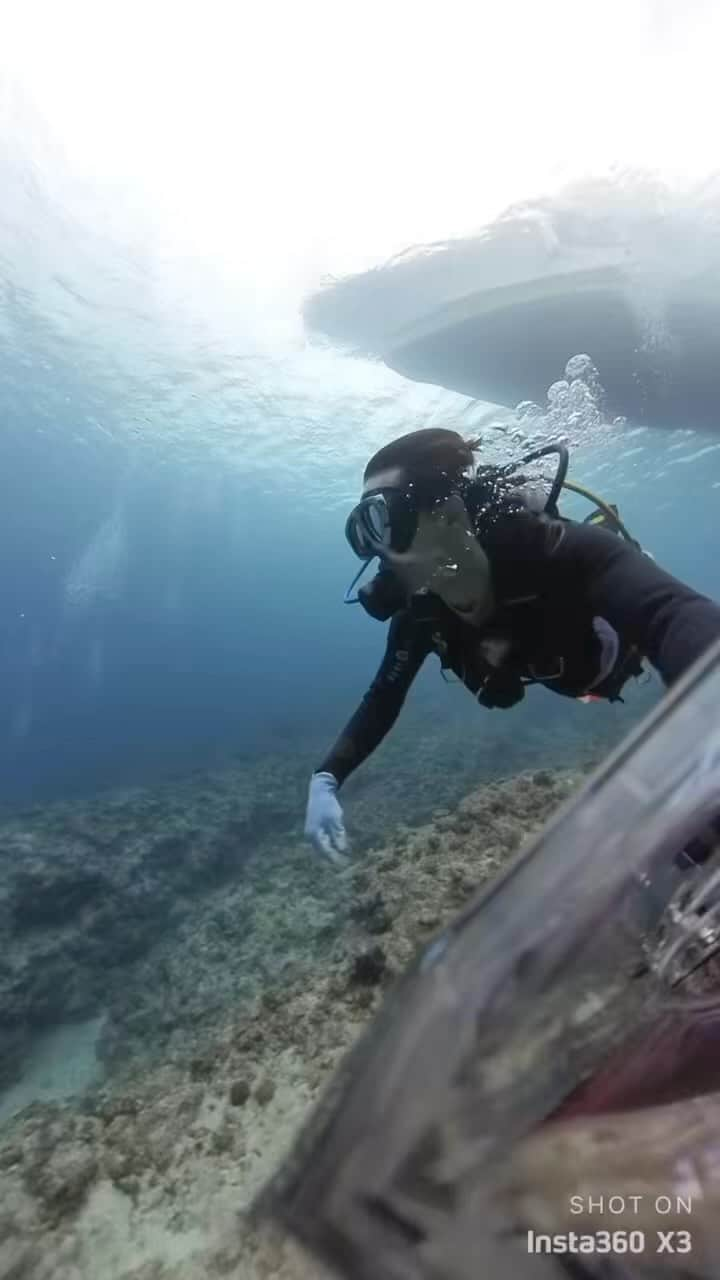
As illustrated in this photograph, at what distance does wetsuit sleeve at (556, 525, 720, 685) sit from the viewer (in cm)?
204

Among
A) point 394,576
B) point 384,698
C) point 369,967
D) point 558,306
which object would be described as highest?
point 558,306

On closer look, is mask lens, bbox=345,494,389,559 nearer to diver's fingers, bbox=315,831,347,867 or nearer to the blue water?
diver's fingers, bbox=315,831,347,867

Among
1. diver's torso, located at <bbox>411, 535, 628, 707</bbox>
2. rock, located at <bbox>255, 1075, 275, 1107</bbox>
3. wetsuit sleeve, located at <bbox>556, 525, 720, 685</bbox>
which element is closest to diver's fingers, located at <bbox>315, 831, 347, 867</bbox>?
rock, located at <bbox>255, 1075, 275, 1107</bbox>

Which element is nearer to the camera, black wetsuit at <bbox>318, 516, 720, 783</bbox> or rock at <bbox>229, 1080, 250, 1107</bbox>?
black wetsuit at <bbox>318, 516, 720, 783</bbox>

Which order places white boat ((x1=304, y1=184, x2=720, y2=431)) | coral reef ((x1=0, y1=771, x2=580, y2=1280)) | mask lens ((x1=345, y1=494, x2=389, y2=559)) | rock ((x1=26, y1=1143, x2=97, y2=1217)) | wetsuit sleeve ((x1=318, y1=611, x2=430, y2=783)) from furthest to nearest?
white boat ((x1=304, y1=184, x2=720, y2=431)), wetsuit sleeve ((x1=318, y1=611, x2=430, y2=783)), mask lens ((x1=345, y1=494, x2=389, y2=559)), rock ((x1=26, y1=1143, x2=97, y2=1217)), coral reef ((x1=0, y1=771, x2=580, y2=1280))

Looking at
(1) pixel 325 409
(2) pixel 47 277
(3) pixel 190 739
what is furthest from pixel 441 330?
(3) pixel 190 739

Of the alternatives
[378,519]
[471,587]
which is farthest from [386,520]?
[471,587]

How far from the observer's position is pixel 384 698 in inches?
165

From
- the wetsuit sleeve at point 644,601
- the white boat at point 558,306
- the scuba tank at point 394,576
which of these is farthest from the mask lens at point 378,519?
the white boat at point 558,306

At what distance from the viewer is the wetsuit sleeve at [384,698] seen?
4.16m

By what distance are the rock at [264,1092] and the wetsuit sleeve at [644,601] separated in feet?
9.09

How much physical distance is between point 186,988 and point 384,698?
5.87 metres

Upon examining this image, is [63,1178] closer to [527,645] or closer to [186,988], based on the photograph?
[527,645]

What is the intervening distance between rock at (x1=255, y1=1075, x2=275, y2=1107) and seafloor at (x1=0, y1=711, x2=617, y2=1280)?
17mm
